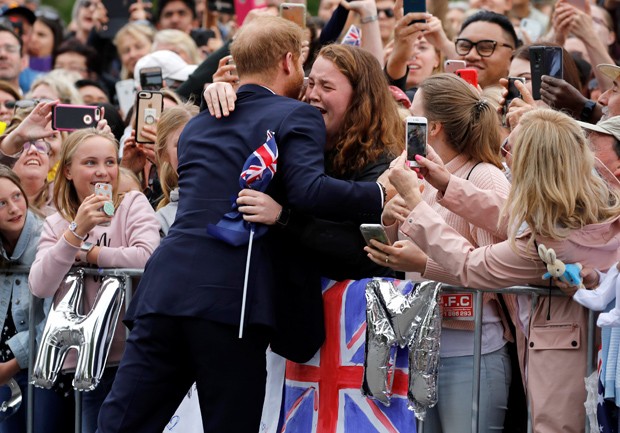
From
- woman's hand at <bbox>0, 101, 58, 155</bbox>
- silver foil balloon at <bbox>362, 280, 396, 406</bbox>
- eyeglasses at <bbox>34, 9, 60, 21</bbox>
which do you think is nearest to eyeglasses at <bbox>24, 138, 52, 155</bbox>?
woman's hand at <bbox>0, 101, 58, 155</bbox>

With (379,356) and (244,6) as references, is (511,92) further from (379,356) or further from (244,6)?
(244,6)

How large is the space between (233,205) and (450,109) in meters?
1.22

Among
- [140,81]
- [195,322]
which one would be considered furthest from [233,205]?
[140,81]

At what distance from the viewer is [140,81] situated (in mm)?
7891

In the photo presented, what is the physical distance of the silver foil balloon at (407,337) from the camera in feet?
16.1

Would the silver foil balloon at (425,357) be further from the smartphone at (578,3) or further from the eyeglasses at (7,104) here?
the eyeglasses at (7,104)

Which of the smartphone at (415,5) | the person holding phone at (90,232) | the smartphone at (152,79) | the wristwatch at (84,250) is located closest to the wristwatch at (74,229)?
the person holding phone at (90,232)

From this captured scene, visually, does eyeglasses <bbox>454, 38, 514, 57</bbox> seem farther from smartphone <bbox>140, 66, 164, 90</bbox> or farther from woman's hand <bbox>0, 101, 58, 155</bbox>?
woman's hand <bbox>0, 101, 58, 155</bbox>

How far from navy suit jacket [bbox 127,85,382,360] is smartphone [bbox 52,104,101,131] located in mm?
2167

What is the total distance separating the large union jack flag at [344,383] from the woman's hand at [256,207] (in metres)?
0.58

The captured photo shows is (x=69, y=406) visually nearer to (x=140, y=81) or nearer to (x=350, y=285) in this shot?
(x=350, y=285)

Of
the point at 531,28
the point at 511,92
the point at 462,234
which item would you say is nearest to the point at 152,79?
the point at 511,92

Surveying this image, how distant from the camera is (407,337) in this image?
496 cm

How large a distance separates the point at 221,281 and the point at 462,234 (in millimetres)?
1234
